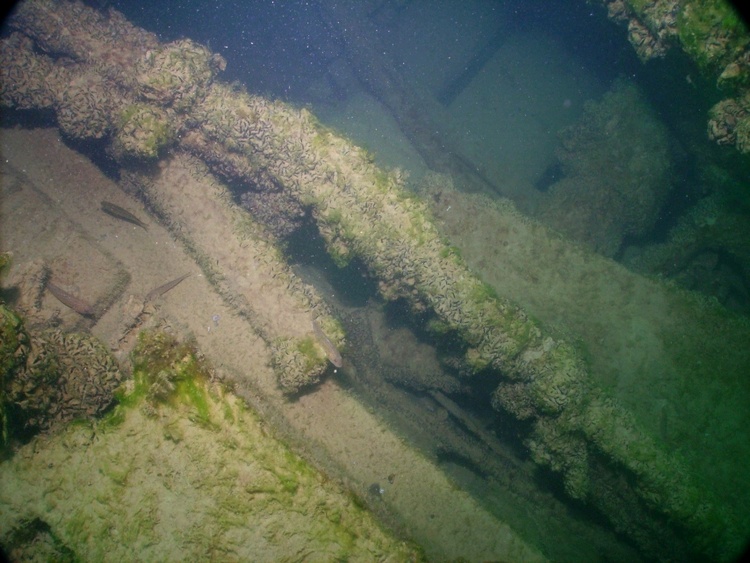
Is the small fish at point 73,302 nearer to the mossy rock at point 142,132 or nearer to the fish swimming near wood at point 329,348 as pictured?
the mossy rock at point 142,132

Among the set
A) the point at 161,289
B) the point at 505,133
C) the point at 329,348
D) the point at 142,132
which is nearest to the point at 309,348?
the point at 329,348

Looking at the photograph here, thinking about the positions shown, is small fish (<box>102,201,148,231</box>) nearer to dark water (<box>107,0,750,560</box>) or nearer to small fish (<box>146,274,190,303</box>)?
small fish (<box>146,274,190,303</box>)

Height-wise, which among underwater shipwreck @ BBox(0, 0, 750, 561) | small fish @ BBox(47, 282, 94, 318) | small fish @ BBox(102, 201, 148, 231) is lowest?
small fish @ BBox(47, 282, 94, 318)

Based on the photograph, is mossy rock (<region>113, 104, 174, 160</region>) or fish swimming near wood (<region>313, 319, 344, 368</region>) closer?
fish swimming near wood (<region>313, 319, 344, 368</region>)

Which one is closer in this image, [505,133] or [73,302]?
[73,302]

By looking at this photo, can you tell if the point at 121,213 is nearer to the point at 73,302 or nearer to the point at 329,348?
the point at 73,302

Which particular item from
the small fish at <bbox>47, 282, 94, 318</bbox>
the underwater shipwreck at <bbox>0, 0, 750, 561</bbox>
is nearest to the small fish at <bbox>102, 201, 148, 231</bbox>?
the underwater shipwreck at <bbox>0, 0, 750, 561</bbox>

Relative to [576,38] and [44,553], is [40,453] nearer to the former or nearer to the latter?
[44,553]
